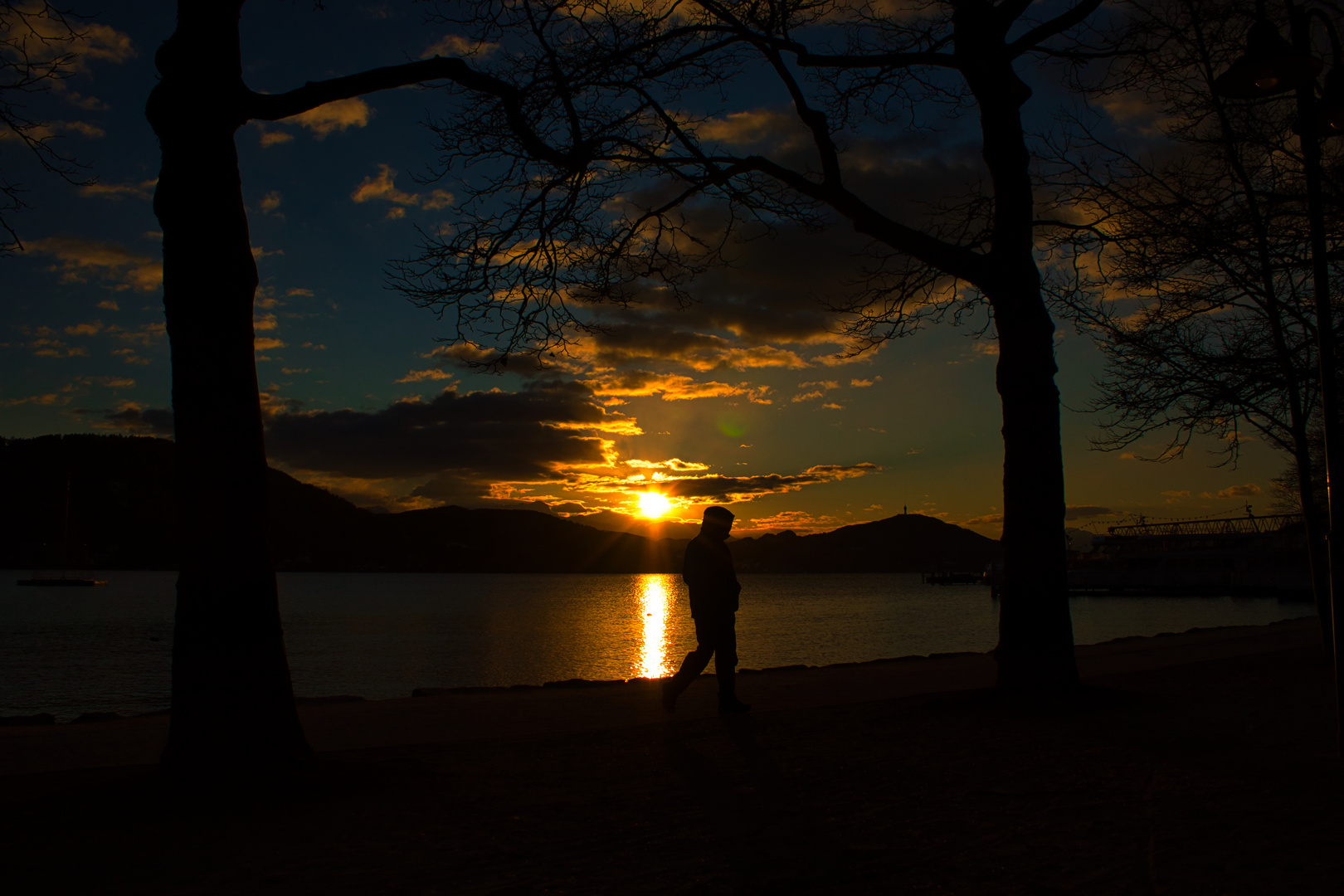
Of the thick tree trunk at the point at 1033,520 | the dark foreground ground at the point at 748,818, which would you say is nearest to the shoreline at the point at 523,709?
the dark foreground ground at the point at 748,818

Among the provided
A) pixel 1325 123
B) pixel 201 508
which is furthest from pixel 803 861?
pixel 1325 123

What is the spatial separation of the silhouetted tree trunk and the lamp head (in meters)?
6.81

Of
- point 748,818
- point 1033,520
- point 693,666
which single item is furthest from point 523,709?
point 1033,520

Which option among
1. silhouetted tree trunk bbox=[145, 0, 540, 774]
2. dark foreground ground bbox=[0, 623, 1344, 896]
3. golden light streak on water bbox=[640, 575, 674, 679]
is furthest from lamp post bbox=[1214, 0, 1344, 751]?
golden light streak on water bbox=[640, 575, 674, 679]

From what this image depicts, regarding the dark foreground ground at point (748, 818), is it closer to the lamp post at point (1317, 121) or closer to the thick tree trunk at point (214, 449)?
the thick tree trunk at point (214, 449)

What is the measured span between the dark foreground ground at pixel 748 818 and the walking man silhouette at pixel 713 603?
1.10 metres

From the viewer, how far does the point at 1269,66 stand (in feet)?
20.0

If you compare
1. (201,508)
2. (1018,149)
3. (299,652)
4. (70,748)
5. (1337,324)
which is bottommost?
(299,652)

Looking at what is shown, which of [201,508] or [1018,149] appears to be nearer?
[201,508]

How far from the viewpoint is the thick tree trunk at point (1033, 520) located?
26.8 feet

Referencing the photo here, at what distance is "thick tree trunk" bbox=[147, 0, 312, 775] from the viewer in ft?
17.0

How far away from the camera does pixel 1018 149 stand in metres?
8.88

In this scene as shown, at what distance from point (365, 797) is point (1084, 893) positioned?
3.72 meters

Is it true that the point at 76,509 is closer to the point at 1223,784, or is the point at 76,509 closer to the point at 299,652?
the point at 299,652
